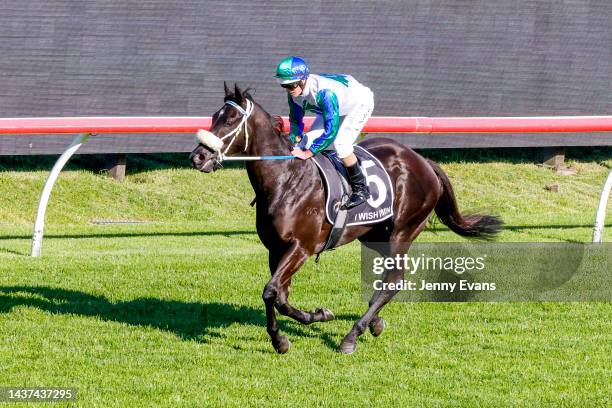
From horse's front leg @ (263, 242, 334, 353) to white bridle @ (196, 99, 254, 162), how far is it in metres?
0.78

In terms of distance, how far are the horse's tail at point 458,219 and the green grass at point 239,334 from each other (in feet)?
0.59

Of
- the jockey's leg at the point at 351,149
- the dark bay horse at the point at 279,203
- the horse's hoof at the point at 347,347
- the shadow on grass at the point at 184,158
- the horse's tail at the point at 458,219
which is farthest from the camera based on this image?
the shadow on grass at the point at 184,158

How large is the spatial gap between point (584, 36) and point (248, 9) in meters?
5.50

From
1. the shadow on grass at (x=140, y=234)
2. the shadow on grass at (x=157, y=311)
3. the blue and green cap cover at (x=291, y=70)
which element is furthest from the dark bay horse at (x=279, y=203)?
the shadow on grass at (x=140, y=234)

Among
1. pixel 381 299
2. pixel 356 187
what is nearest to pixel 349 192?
pixel 356 187

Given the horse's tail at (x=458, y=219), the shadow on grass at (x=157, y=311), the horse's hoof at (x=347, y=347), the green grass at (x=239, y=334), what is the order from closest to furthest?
the green grass at (x=239, y=334), the horse's hoof at (x=347, y=347), the shadow on grass at (x=157, y=311), the horse's tail at (x=458, y=219)

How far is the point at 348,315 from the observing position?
7.67 m

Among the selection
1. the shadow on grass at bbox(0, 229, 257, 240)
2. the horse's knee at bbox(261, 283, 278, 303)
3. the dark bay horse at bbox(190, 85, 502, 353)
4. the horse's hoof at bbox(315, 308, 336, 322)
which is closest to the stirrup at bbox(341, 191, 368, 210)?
the dark bay horse at bbox(190, 85, 502, 353)

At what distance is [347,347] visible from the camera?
21.5 feet

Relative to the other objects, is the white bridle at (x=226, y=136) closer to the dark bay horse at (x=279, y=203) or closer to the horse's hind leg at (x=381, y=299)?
the dark bay horse at (x=279, y=203)

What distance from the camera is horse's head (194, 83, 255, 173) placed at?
6.19m

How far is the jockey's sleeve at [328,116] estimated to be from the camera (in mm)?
6500

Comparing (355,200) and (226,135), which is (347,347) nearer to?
(355,200)

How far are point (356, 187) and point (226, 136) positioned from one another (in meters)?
1.12
